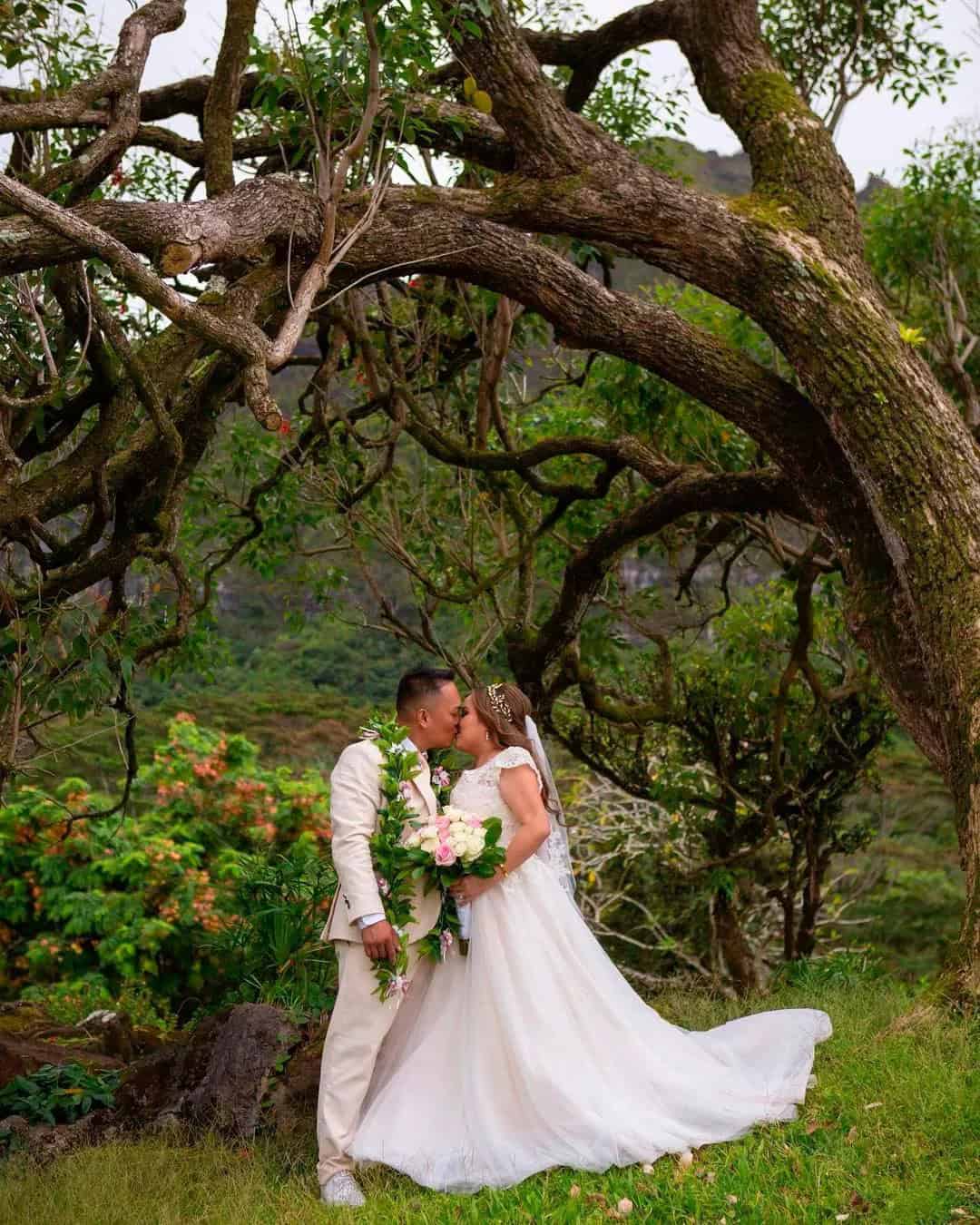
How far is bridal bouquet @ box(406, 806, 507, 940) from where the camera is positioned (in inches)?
188

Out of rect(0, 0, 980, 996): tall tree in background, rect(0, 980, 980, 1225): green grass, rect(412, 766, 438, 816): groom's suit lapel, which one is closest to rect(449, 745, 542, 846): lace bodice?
rect(412, 766, 438, 816): groom's suit lapel

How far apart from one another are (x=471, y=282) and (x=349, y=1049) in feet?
12.1

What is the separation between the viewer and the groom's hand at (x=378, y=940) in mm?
4641

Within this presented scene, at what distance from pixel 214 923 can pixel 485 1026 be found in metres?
5.89

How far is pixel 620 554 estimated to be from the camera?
27.3 ft

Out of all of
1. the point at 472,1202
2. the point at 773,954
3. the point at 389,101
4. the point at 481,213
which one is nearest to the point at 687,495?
the point at 481,213

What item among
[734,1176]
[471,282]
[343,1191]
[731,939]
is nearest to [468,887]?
[343,1191]

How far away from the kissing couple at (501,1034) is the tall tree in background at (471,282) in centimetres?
117

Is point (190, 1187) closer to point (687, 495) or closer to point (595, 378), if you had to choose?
point (687, 495)

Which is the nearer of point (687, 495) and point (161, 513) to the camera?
point (161, 513)

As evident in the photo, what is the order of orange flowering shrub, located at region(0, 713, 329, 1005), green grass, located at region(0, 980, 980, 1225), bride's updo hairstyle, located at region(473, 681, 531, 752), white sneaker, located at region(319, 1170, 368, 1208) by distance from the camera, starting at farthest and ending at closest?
orange flowering shrub, located at region(0, 713, 329, 1005) < bride's updo hairstyle, located at region(473, 681, 531, 752) < white sneaker, located at region(319, 1170, 368, 1208) < green grass, located at region(0, 980, 980, 1225)

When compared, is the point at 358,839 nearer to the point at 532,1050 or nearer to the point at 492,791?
the point at 492,791

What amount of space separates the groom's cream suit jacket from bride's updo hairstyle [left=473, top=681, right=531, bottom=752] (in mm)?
342

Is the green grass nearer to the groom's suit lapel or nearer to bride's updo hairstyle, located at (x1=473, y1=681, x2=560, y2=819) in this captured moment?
the groom's suit lapel
